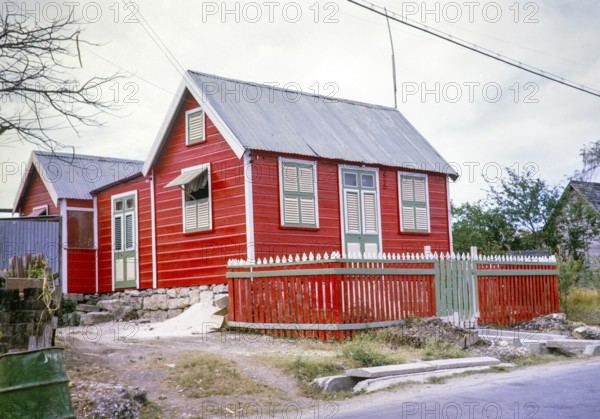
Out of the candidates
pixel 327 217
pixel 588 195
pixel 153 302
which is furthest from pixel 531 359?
pixel 588 195

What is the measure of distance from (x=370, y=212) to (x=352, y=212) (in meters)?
0.67

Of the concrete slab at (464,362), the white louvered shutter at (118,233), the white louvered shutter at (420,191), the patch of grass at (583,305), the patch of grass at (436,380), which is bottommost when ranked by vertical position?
the patch of grass at (436,380)

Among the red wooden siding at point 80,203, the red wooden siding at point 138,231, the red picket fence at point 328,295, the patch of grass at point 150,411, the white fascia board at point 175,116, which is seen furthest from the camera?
the red wooden siding at point 80,203

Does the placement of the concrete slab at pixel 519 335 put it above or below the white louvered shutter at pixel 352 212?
below

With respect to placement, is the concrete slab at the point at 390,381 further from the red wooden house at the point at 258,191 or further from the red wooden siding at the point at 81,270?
the red wooden siding at the point at 81,270

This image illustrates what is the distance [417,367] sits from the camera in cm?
1106

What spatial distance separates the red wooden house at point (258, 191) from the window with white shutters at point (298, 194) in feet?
0.10

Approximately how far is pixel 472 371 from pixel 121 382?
5111mm

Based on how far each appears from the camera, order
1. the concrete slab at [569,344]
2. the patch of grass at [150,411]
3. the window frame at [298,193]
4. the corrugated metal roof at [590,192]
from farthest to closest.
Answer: the corrugated metal roof at [590,192] → the window frame at [298,193] → the concrete slab at [569,344] → the patch of grass at [150,411]

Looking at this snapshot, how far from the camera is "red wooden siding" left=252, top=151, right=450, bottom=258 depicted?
1848cm

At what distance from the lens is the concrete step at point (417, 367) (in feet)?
34.2

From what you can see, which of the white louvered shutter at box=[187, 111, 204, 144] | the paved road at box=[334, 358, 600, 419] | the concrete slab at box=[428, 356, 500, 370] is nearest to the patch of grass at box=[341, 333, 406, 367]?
the concrete slab at box=[428, 356, 500, 370]

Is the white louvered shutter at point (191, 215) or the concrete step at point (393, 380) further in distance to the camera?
the white louvered shutter at point (191, 215)

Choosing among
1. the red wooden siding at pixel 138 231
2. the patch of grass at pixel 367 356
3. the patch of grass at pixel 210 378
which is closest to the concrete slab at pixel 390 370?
the patch of grass at pixel 367 356
